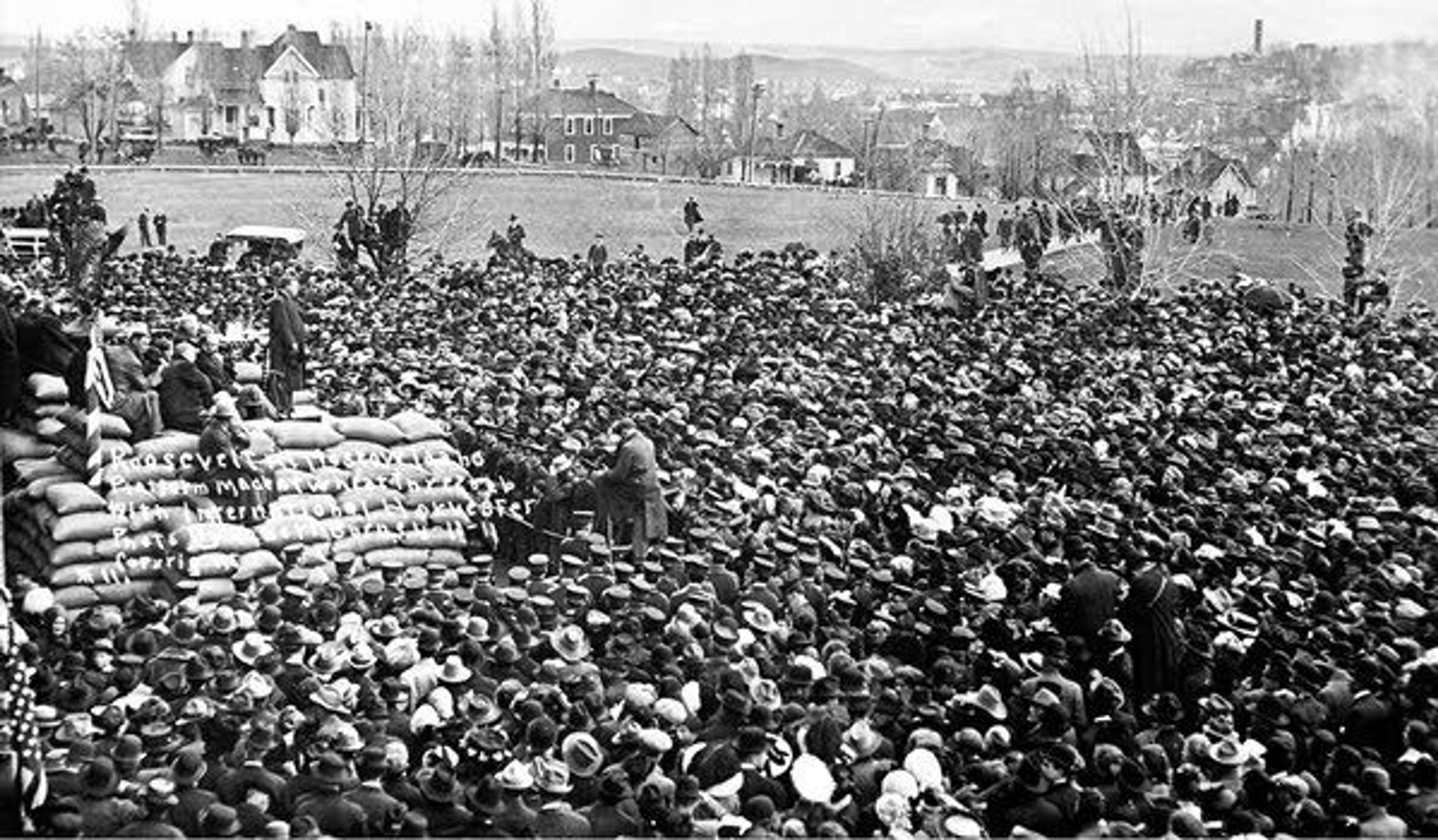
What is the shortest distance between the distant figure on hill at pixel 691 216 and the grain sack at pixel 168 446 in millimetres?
10607

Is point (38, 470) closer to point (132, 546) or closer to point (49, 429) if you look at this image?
point (49, 429)

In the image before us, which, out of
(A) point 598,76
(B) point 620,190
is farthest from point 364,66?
(B) point 620,190

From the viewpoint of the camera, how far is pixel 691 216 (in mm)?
19875

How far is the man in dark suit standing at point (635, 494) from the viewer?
9.97 meters

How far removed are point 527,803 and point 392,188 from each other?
1284cm

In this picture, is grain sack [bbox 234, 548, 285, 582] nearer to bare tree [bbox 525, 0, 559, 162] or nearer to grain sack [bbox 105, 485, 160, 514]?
grain sack [bbox 105, 485, 160, 514]

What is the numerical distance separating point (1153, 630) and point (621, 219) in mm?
12849

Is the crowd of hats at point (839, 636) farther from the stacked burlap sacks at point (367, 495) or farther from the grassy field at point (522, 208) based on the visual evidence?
the grassy field at point (522, 208)

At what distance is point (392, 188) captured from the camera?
17.7 metres

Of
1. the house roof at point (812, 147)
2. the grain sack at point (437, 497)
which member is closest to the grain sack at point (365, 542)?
the grain sack at point (437, 497)

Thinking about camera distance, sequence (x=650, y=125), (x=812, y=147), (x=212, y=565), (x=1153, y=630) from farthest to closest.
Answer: (x=812, y=147), (x=650, y=125), (x=212, y=565), (x=1153, y=630)

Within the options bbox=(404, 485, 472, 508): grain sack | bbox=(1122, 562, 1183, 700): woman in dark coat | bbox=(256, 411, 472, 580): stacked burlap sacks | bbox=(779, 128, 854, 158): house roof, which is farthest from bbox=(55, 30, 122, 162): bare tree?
bbox=(779, 128, 854, 158): house roof

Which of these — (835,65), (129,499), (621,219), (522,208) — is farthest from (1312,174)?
(129,499)

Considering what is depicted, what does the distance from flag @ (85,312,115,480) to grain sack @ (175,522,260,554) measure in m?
0.65
